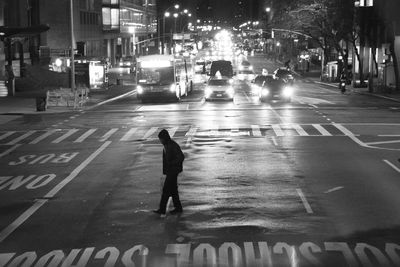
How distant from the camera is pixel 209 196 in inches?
590

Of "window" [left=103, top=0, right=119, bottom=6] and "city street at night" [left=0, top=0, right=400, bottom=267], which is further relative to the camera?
"window" [left=103, top=0, right=119, bottom=6]

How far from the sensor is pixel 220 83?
46.4m

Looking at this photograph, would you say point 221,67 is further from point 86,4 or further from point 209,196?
point 209,196

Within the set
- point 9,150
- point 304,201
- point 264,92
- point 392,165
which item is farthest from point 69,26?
point 304,201

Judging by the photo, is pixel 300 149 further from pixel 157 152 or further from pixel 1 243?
pixel 1 243

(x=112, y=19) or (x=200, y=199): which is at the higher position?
(x=112, y=19)

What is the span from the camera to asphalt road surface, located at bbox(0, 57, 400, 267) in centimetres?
1062

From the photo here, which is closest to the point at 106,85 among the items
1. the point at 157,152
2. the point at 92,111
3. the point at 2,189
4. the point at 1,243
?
the point at 92,111

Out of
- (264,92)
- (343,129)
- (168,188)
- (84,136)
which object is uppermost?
(168,188)

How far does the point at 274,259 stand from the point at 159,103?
119 ft

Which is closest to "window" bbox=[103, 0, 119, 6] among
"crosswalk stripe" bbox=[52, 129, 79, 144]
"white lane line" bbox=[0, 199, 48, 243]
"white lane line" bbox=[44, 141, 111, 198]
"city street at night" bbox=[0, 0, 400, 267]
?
"city street at night" bbox=[0, 0, 400, 267]

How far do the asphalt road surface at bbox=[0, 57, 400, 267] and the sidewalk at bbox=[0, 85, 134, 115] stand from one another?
8.60m

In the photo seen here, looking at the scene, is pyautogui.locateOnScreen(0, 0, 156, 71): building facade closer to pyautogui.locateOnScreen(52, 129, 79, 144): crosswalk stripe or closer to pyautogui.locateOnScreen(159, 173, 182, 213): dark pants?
pyautogui.locateOnScreen(52, 129, 79, 144): crosswalk stripe

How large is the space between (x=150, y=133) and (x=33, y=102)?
779 inches
